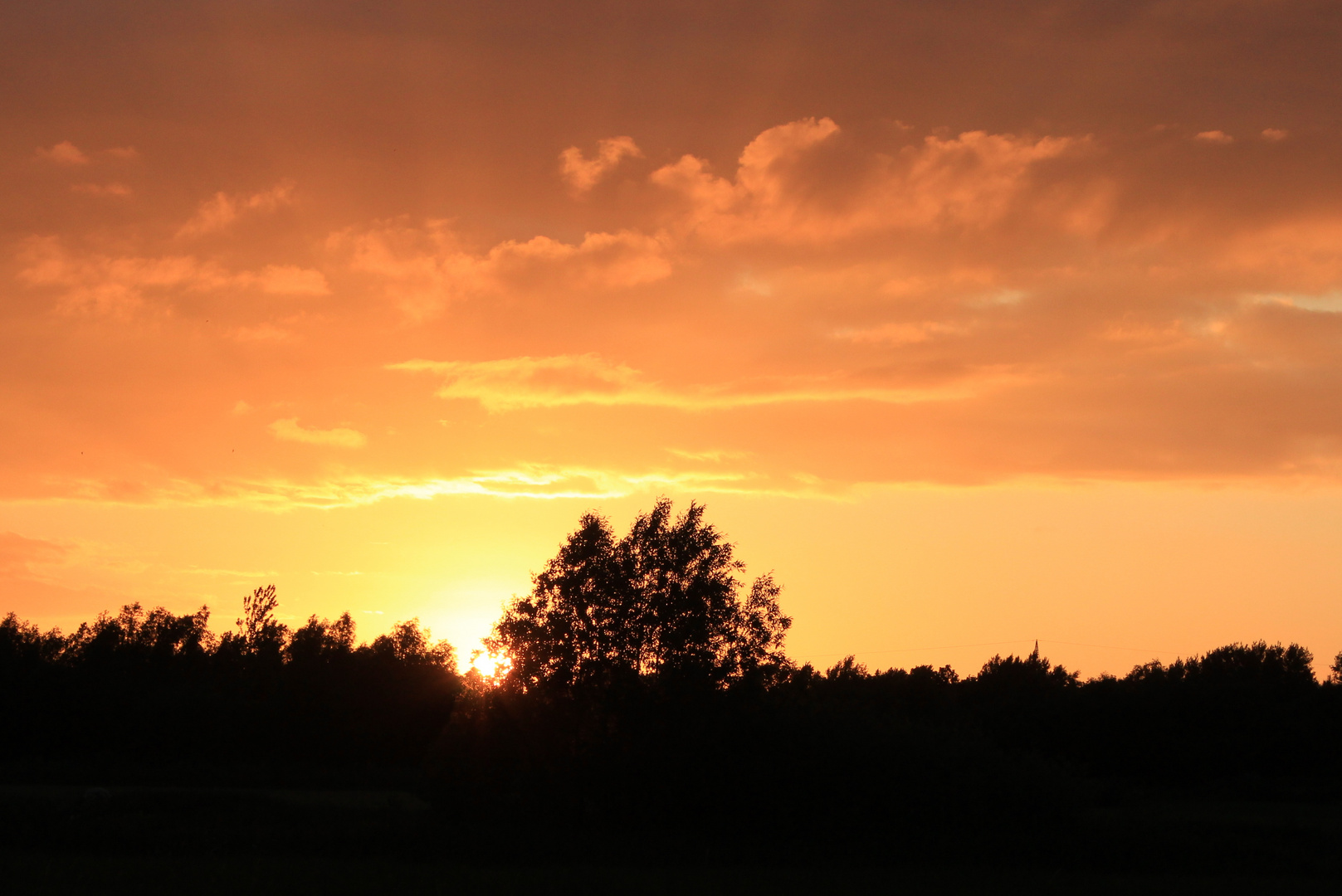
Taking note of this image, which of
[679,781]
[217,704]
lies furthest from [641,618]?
[217,704]

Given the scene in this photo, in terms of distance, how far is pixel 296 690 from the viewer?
96688 mm

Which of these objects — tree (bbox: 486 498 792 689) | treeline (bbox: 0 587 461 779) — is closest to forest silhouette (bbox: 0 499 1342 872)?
tree (bbox: 486 498 792 689)

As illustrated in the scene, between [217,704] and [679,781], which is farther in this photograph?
[217,704]

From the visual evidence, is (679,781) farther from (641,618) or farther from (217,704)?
(217,704)

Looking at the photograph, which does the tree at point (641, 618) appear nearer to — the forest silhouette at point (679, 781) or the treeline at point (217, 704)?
the forest silhouette at point (679, 781)

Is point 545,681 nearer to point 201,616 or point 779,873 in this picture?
point 779,873

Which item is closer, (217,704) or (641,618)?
(641,618)

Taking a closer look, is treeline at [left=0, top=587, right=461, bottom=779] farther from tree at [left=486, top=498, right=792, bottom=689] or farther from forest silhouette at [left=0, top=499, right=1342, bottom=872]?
tree at [left=486, top=498, right=792, bottom=689]

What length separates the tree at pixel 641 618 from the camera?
47.8m

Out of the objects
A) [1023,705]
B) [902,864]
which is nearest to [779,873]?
[902,864]

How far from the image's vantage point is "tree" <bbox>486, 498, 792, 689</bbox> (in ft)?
157

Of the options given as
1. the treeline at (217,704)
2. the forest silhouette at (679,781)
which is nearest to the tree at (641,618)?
the forest silhouette at (679,781)

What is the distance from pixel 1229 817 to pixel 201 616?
123 metres

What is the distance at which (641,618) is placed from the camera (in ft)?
159
